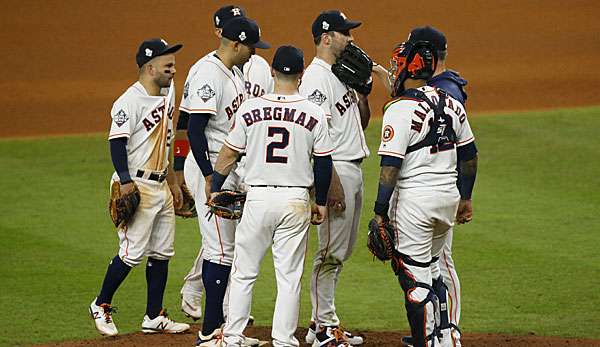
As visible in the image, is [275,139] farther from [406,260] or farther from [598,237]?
[598,237]

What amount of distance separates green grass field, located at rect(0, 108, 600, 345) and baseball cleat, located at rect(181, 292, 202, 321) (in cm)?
51

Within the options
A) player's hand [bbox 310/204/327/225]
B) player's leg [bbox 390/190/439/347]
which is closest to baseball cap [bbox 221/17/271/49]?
player's hand [bbox 310/204/327/225]

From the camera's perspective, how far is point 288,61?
5.98 meters

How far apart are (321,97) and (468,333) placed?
1988mm

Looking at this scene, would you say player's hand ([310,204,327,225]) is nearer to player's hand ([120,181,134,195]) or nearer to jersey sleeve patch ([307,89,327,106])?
jersey sleeve patch ([307,89,327,106])

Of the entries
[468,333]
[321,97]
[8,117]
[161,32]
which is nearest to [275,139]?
[321,97]

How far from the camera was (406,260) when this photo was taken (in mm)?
6105

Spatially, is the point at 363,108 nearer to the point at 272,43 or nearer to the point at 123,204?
the point at 123,204

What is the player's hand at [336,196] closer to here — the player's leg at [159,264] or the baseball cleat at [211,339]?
the baseball cleat at [211,339]

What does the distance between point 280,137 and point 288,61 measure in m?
0.42

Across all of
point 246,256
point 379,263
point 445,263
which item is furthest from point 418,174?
point 379,263

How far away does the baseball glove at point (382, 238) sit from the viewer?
601 cm

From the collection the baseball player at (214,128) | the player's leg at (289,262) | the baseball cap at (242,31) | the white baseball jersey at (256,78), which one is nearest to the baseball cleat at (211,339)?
the baseball player at (214,128)

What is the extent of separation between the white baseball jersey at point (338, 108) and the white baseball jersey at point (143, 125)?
0.97m
